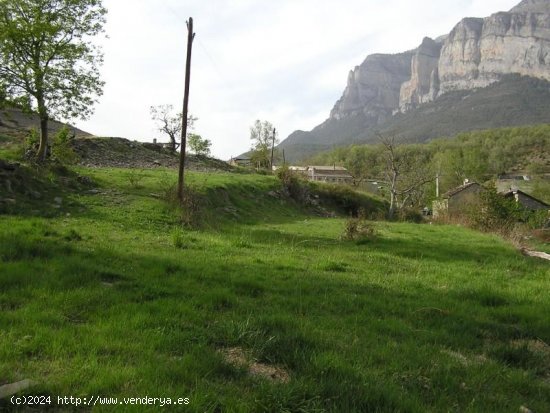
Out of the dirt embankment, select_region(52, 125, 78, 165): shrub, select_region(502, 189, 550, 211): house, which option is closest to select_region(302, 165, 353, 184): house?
select_region(502, 189, 550, 211): house

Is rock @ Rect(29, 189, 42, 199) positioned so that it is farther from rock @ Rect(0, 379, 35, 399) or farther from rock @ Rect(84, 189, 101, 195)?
rock @ Rect(0, 379, 35, 399)

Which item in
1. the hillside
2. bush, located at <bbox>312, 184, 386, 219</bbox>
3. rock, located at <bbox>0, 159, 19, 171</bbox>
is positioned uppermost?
the hillside

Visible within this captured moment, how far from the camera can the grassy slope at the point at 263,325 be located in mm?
4059

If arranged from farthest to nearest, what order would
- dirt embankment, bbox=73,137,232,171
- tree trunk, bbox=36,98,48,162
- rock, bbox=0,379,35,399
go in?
1. dirt embankment, bbox=73,137,232,171
2. tree trunk, bbox=36,98,48,162
3. rock, bbox=0,379,35,399

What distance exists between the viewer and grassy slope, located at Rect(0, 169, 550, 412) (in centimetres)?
406

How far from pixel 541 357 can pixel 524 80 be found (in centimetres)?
22271

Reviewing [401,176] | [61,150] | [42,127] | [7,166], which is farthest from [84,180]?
[401,176]

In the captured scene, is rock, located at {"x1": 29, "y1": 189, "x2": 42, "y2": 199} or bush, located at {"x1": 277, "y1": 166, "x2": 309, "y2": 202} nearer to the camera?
rock, located at {"x1": 29, "y1": 189, "x2": 42, "y2": 199}

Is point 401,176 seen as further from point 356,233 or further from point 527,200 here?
point 356,233

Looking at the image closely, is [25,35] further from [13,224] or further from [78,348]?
[78,348]

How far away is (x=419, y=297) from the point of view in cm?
862

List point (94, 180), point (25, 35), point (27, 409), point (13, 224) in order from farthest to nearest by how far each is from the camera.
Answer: point (94, 180), point (25, 35), point (13, 224), point (27, 409)

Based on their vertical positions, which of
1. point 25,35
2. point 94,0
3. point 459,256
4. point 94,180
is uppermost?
point 94,0

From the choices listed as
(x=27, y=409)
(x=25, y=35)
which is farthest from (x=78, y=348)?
(x=25, y=35)
